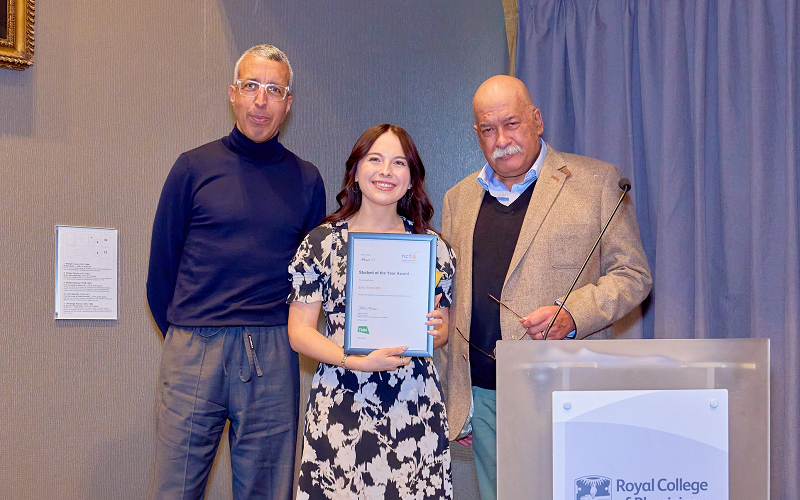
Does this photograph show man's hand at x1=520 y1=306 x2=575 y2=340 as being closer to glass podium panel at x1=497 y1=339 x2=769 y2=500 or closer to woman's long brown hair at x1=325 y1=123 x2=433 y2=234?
woman's long brown hair at x1=325 y1=123 x2=433 y2=234

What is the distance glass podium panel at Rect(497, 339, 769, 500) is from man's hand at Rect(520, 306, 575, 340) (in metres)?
0.58

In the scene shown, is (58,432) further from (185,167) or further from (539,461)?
(539,461)

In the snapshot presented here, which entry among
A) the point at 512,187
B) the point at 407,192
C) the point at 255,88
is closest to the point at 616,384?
the point at 407,192

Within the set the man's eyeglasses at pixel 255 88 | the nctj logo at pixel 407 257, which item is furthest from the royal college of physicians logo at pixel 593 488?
the man's eyeglasses at pixel 255 88

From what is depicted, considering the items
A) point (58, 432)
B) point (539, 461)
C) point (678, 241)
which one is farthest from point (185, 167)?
point (678, 241)

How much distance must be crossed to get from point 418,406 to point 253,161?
1.04 meters

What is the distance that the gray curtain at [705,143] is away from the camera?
2748mm

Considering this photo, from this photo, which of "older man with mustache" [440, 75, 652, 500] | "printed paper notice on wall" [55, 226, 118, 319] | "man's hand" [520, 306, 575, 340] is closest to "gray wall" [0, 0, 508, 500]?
"printed paper notice on wall" [55, 226, 118, 319]

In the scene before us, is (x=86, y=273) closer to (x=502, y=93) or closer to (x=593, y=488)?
(x=502, y=93)

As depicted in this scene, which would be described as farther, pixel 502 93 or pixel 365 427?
pixel 502 93

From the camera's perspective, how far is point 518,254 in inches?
90.1

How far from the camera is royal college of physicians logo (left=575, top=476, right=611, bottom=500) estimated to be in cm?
139

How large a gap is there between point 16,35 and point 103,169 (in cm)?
53

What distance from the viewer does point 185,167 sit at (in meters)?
2.39
